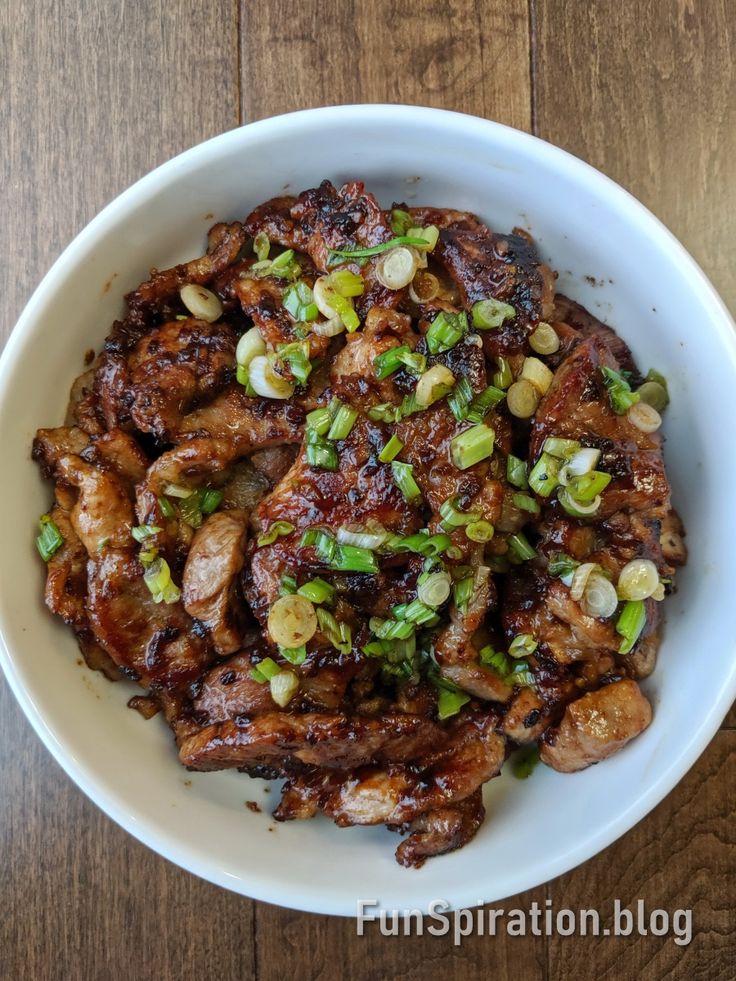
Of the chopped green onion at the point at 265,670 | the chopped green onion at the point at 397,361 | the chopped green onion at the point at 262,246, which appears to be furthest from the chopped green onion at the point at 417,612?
the chopped green onion at the point at 262,246

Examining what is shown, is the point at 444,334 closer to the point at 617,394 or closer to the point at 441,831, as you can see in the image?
the point at 617,394

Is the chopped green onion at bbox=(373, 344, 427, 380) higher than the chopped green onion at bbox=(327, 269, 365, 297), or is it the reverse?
the chopped green onion at bbox=(327, 269, 365, 297)

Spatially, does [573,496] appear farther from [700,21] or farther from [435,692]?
[700,21]

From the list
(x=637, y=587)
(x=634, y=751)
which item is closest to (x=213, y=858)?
(x=634, y=751)

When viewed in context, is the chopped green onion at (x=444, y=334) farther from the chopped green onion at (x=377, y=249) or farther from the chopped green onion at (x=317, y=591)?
the chopped green onion at (x=317, y=591)

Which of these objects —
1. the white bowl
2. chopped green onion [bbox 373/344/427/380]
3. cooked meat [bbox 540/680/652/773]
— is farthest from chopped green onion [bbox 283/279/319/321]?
cooked meat [bbox 540/680/652/773]

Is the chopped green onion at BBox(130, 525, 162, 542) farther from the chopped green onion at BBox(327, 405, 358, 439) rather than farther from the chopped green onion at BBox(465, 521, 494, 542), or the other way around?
the chopped green onion at BBox(465, 521, 494, 542)
